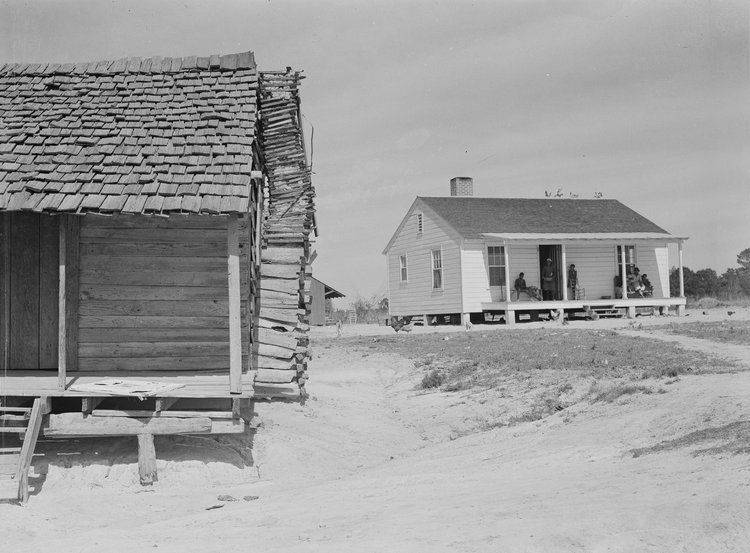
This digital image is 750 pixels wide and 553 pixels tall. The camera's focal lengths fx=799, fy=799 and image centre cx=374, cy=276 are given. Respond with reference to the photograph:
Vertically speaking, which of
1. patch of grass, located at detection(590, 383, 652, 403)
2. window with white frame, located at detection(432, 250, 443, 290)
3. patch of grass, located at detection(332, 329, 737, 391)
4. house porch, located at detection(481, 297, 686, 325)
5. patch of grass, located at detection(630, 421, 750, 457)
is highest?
window with white frame, located at detection(432, 250, 443, 290)

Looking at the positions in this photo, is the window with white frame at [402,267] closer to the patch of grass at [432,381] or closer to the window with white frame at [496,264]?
the window with white frame at [496,264]

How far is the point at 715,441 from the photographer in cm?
748

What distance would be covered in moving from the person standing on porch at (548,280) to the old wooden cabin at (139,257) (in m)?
17.7

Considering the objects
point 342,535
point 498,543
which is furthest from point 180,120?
point 498,543

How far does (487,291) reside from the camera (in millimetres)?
28516

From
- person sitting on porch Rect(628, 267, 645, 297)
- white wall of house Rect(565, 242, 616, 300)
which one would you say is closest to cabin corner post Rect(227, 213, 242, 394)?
white wall of house Rect(565, 242, 616, 300)

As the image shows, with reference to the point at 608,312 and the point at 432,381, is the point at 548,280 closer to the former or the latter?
the point at 608,312

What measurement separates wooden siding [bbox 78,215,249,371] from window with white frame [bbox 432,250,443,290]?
766 inches

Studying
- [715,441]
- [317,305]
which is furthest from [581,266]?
[715,441]

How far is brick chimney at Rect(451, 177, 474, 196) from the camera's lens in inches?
1309

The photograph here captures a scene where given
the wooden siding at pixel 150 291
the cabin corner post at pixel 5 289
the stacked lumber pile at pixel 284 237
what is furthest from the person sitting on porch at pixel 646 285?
the cabin corner post at pixel 5 289

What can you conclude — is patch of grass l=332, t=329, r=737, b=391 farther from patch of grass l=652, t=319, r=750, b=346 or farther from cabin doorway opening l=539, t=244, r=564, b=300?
cabin doorway opening l=539, t=244, r=564, b=300

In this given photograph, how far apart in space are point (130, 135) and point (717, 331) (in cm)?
1338

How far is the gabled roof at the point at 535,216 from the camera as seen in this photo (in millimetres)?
29344
